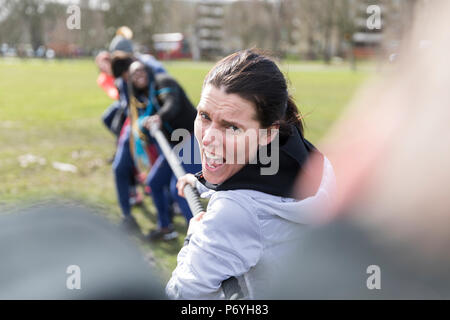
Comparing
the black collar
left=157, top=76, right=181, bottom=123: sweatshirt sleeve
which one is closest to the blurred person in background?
the black collar

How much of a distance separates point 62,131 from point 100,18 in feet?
26.0

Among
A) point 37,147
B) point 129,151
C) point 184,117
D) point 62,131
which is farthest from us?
point 62,131

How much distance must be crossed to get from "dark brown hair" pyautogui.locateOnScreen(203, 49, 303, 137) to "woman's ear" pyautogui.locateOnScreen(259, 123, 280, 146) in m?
0.01

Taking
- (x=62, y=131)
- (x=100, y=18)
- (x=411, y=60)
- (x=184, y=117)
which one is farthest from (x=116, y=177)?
(x=100, y=18)

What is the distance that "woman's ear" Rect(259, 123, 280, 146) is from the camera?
122cm

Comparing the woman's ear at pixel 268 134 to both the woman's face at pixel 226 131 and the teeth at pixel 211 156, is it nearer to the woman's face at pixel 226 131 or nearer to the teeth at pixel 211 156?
the woman's face at pixel 226 131

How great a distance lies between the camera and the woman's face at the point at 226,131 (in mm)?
1183

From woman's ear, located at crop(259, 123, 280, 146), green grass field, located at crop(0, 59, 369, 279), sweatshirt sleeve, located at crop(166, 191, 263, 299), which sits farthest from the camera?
green grass field, located at crop(0, 59, 369, 279)

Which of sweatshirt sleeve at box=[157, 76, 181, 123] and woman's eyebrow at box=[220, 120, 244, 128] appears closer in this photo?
woman's eyebrow at box=[220, 120, 244, 128]

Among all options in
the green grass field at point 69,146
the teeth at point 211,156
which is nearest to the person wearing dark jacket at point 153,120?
the green grass field at point 69,146

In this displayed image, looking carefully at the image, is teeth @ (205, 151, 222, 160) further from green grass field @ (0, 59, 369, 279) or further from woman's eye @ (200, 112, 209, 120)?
green grass field @ (0, 59, 369, 279)

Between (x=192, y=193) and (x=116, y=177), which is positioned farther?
(x=116, y=177)

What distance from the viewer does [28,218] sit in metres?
1.07
